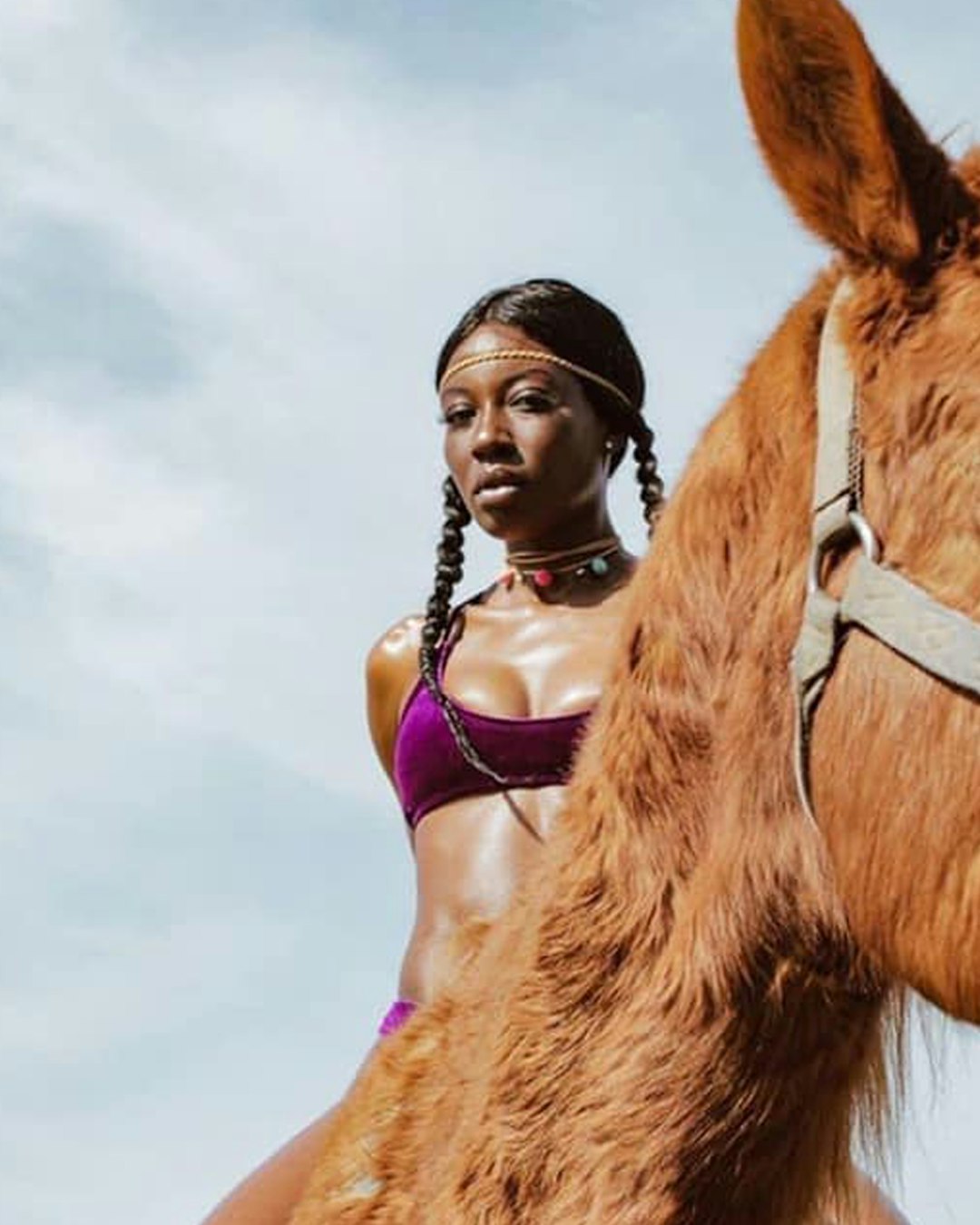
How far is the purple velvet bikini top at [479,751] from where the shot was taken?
5375 millimetres

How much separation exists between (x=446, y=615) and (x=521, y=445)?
0.63 metres

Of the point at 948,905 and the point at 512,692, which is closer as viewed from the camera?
the point at 948,905

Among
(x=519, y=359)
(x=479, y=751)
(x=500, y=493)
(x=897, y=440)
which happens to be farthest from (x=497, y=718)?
(x=897, y=440)

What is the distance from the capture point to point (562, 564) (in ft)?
19.2

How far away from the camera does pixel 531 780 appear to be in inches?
211

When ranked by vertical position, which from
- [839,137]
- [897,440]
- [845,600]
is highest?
[839,137]

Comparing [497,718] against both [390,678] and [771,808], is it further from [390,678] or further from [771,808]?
[771,808]

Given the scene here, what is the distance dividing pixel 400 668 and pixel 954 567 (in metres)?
3.27

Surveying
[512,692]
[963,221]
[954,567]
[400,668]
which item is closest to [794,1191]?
[954,567]

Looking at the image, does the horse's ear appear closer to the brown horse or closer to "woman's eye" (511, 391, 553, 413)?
the brown horse

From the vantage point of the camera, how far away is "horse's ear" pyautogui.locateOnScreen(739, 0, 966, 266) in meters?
3.03

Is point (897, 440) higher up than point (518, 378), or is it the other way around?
point (518, 378)

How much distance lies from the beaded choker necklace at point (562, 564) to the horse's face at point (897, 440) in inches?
103

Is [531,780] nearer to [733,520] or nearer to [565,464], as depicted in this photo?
[565,464]
